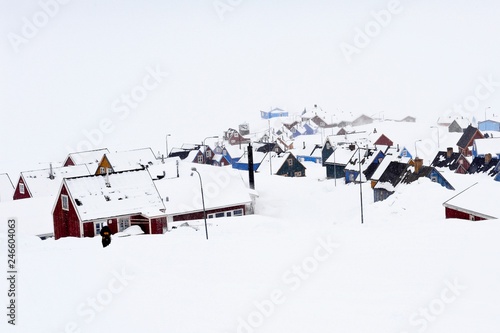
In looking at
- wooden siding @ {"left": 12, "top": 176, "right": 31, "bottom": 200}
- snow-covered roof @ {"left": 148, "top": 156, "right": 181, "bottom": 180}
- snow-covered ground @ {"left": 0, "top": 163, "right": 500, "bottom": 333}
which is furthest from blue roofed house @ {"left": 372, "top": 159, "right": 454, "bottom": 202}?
wooden siding @ {"left": 12, "top": 176, "right": 31, "bottom": 200}

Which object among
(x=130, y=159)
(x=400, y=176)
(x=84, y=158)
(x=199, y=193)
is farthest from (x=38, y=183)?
(x=400, y=176)

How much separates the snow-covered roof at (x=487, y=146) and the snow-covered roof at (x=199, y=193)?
35415 mm

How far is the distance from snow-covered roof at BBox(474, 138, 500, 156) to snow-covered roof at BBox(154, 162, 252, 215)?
116ft

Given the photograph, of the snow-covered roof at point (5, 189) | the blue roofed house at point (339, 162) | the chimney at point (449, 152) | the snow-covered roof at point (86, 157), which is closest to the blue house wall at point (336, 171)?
the blue roofed house at point (339, 162)

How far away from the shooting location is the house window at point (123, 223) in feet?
108

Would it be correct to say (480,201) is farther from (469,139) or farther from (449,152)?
(469,139)

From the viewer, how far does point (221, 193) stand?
41750mm

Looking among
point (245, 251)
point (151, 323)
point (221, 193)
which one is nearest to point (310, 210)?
point (221, 193)

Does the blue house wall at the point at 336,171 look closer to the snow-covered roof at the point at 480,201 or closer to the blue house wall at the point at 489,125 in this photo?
the snow-covered roof at the point at 480,201

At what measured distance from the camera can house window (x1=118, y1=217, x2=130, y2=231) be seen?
1300 inches

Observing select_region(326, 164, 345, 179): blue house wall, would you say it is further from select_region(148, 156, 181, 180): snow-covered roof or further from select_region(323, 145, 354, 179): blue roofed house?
select_region(148, 156, 181, 180): snow-covered roof

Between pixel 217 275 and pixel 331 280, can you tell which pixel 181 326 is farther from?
pixel 331 280

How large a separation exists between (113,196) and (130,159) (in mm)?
29448

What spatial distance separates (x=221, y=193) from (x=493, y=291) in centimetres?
2939
